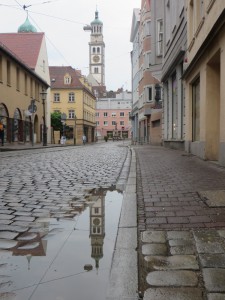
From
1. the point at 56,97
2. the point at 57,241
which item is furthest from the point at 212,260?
the point at 56,97

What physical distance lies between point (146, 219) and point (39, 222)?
48.2 inches

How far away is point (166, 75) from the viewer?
966 inches

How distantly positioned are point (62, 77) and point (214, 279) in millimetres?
70269

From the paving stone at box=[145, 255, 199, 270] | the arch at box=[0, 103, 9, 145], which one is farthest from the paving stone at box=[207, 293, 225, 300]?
the arch at box=[0, 103, 9, 145]

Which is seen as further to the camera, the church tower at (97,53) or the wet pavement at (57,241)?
the church tower at (97,53)

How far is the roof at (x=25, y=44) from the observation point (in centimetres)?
4303

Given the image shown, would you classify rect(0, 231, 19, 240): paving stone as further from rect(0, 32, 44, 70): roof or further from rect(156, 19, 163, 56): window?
rect(0, 32, 44, 70): roof

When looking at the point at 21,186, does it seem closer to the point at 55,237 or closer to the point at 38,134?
the point at 55,237

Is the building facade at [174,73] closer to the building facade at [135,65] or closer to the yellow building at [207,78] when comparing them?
the yellow building at [207,78]

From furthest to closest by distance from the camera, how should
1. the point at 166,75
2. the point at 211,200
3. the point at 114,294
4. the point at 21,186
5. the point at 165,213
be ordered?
the point at 166,75, the point at 21,186, the point at 211,200, the point at 165,213, the point at 114,294

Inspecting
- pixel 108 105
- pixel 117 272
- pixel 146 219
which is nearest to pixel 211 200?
pixel 146 219

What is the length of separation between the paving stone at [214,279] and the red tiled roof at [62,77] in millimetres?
67966

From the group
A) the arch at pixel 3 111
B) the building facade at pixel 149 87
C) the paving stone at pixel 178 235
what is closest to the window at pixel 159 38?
the building facade at pixel 149 87

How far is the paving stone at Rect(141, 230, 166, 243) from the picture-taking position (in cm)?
370
